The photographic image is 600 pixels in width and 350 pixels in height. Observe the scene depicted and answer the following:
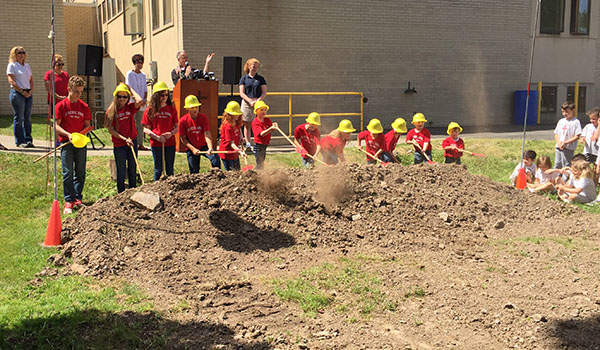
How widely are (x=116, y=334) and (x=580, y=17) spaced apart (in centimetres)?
2291

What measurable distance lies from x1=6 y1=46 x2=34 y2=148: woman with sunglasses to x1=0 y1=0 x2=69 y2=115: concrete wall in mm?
10109

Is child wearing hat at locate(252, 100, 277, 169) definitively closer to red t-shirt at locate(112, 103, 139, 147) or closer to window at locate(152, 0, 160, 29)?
red t-shirt at locate(112, 103, 139, 147)

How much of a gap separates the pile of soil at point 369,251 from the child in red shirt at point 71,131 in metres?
1.32

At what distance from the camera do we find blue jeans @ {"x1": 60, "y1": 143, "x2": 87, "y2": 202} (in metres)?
8.30

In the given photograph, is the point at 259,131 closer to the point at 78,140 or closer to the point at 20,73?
the point at 78,140

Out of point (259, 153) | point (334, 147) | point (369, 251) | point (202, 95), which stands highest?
point (202, 95)

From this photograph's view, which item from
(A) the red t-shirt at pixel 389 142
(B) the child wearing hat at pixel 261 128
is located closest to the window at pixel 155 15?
(B) the child wearing hat at pixel 261 128

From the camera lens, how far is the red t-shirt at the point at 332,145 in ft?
33.5

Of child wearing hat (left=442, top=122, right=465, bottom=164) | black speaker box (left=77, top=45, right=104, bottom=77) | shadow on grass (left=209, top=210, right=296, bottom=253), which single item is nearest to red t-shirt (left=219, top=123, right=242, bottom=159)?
shadow on grass (left=209, top=210, right=296, bottom=253)

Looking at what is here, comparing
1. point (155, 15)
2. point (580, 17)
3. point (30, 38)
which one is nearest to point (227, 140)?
point (155, 15)

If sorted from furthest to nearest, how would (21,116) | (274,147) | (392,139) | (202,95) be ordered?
(274,147)
(202,95)
(21,116)
(392,139)

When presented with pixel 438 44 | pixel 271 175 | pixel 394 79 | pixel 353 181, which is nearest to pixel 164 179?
pixel 271 175

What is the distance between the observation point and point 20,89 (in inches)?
465

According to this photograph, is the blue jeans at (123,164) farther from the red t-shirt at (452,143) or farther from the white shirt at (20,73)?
the red t-shirt at (452,143)
